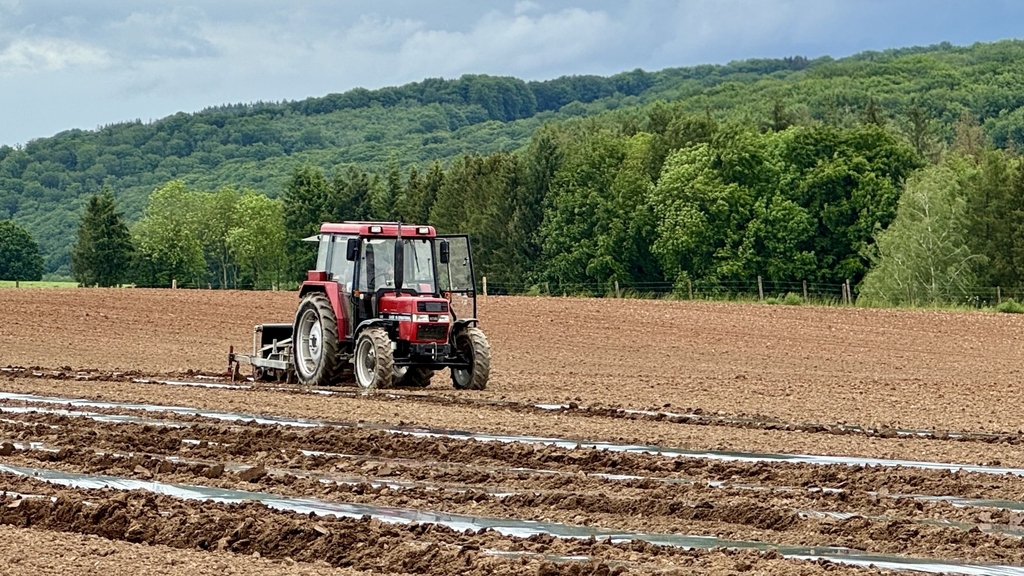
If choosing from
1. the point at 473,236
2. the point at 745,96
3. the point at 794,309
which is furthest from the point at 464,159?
the point at 745,96

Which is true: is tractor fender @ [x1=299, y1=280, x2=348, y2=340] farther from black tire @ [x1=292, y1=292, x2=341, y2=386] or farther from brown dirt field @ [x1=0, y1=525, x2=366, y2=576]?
brown dirt field @ [x1=0, y1=525, x2=366, y2=576]

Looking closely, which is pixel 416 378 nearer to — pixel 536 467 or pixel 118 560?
pixel 536 467

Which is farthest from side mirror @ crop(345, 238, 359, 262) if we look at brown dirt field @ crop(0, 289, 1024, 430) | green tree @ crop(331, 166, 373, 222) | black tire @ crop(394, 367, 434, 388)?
green tree @ crop(331, 166, 373, 222)

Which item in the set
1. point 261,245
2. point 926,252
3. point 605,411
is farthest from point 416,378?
point 261,245

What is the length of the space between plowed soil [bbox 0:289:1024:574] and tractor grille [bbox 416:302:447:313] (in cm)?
116

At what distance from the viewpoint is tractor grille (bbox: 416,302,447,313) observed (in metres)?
20.0

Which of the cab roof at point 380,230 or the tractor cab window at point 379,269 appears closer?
the cab roof at point 380,230

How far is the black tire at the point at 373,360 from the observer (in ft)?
64.6

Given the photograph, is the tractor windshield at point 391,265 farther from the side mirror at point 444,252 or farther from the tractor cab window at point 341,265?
the side mirror at point 444,252

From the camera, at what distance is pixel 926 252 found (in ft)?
202

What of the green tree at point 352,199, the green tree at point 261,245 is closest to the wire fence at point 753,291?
the green tree at point 352,199

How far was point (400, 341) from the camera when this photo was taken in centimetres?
2028

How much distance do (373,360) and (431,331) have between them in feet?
2.95

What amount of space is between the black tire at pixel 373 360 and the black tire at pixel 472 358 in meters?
1.09
